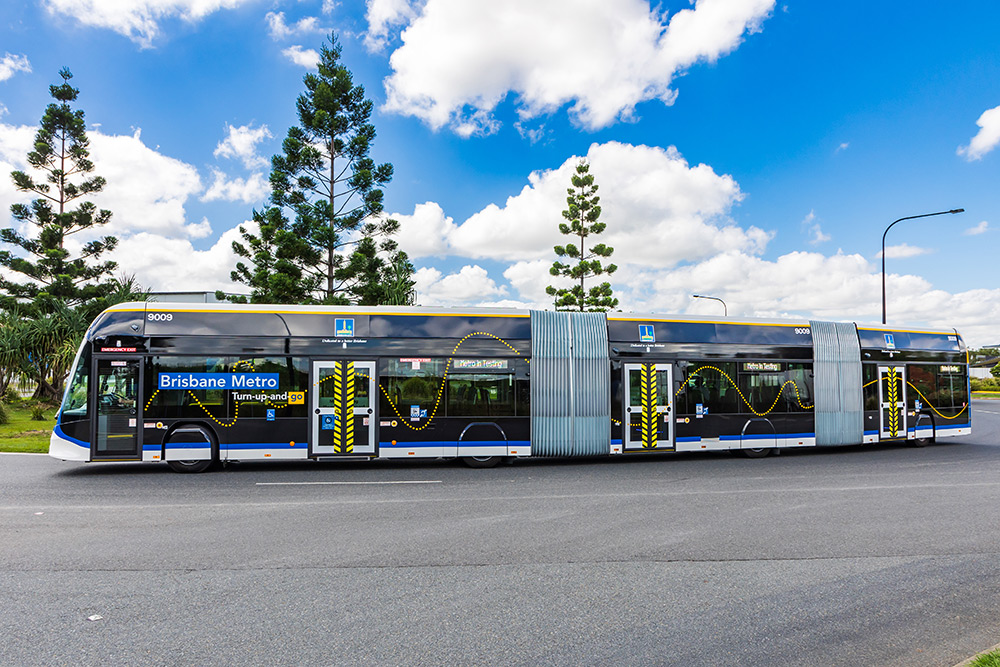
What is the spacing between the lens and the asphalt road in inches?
161

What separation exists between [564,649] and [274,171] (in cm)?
2981

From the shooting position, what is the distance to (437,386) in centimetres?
1234

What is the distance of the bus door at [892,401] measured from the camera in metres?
15.4

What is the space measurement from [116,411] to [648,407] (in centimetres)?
1024

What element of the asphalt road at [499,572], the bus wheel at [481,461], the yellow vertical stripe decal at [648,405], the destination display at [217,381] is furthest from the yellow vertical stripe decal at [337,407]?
the yellow vertical stripe decal at [648,405]

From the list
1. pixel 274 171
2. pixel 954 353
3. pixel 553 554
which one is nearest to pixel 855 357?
pixel 954 353

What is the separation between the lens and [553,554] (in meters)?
6.16

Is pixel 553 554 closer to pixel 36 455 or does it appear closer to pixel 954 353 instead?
pixel 36 455

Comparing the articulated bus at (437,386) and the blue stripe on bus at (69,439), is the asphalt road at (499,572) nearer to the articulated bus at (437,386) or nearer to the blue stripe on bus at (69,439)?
the blue stripe on bus at (69,439)

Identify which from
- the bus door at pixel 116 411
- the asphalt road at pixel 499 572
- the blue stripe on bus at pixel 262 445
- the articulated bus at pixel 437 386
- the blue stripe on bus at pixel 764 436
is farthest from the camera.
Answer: the blue stripe on bus at pixel 764 436

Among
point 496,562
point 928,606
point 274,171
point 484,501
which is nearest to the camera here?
point 928,606

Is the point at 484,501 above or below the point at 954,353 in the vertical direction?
below

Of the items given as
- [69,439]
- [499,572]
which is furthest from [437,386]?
[499,572]

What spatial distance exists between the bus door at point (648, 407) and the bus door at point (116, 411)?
9.42 metres
